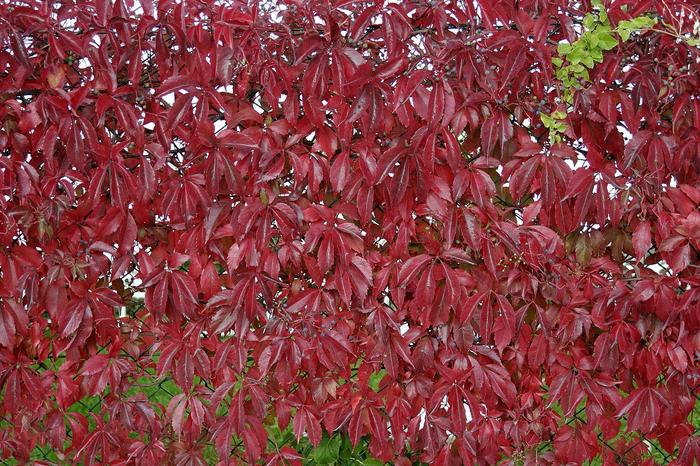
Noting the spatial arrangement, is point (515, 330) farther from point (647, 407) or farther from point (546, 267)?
point (647, 407)

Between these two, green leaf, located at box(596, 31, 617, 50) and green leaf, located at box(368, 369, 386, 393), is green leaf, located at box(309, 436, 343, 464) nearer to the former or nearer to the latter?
green leaf, located at box(368, 369, 386, 393)

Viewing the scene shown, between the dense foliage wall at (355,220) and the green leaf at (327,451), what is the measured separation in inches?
5.2

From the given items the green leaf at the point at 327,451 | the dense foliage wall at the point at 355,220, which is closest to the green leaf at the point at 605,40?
the dense foliage wall at the point at 355,220

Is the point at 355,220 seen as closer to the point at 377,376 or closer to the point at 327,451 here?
the point at 377,376

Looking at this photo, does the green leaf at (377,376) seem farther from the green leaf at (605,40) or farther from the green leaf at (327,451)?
the green leaf at (605,40)

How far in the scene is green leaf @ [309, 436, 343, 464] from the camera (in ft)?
6.79

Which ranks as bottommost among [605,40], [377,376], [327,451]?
[327,451]

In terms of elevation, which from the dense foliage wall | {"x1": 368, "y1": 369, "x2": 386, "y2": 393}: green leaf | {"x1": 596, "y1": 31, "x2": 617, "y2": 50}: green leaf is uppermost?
{"x1": 596, "y1": 31, "x2": 617, "y2": 50}: green leaf

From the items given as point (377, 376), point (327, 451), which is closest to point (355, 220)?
point (377, 376)

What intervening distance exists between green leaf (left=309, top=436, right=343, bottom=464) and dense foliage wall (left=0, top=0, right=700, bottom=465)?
0.13m

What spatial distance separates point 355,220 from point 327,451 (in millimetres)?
687

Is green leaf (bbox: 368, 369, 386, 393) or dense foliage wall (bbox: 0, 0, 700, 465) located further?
green leaf (bbox: 368, 369, 386, 393)

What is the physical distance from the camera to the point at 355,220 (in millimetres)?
1919

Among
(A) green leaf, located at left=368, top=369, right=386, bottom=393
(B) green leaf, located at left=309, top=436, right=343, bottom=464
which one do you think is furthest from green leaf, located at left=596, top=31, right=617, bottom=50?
(B) green leaf, located at left=309, top=436, right=343, bottom=464
